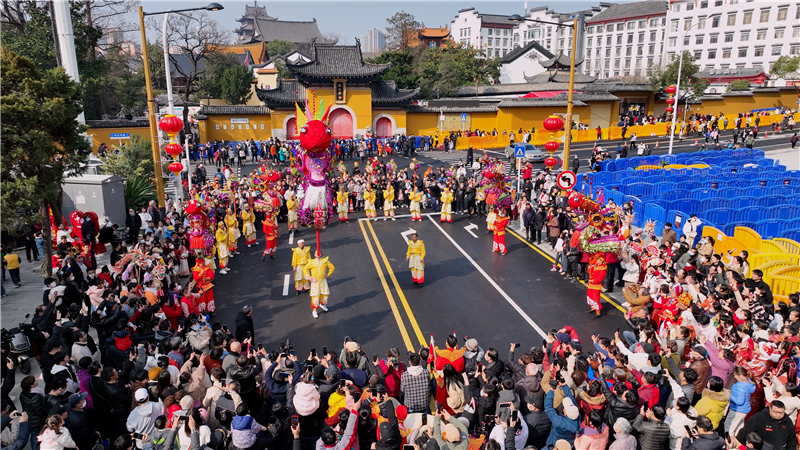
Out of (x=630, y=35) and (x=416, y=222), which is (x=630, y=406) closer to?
(x=416, y=222)

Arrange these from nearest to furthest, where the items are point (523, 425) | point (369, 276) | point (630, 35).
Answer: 1. point (523, 425)
2. point (369, 276)
3. point (630, 35)

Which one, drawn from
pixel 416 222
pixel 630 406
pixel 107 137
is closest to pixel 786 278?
pixel 630 406

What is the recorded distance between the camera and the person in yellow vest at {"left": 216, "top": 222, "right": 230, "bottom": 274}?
46.6 ft

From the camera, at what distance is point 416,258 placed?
13.2 metres

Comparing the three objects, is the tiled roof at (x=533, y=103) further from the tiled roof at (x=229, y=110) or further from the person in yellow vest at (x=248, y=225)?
the person in yellow vest at (x=248, y=225)

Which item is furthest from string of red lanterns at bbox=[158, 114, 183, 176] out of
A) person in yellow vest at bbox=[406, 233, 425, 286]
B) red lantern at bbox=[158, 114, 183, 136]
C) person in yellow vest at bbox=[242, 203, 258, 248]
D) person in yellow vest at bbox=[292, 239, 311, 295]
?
person in yellow vest at bbox=[406, 233, 425, 286]

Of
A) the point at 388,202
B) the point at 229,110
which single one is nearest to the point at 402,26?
the point at 229,110

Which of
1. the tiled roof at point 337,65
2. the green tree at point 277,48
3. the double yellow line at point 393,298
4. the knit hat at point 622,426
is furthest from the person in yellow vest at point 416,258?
the green tree at point 277,48

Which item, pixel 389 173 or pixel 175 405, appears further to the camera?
pixel 389 173

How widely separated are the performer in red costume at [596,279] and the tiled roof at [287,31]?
79.6 m

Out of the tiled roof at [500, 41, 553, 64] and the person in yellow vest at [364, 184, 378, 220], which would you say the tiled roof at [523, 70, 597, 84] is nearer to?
the tiled roof at [500, 41, 553, 64]

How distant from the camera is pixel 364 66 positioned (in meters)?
42.4

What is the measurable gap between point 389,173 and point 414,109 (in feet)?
76.1

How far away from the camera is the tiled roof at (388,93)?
43125 mm
